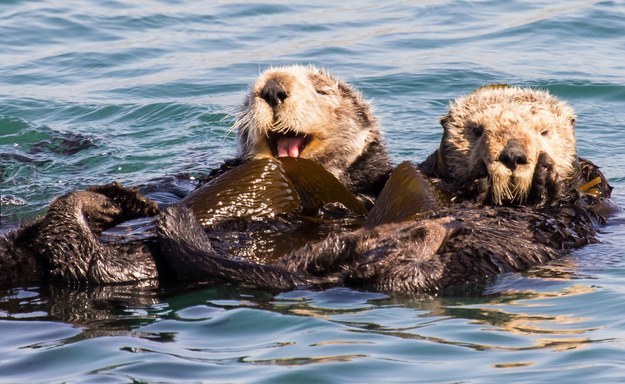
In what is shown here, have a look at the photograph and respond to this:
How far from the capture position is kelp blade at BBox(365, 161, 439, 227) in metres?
5.27

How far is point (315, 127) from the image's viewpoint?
19.4ft

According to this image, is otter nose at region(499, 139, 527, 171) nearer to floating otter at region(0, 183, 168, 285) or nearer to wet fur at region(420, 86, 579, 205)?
wet fur at region(420, 86, 579, 205)

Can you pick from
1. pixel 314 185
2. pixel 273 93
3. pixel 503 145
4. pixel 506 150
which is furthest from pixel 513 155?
pixel 273 93

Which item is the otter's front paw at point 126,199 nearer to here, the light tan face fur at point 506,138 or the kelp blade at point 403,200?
the kelp blade at point 403,200

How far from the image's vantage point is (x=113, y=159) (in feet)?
27.1

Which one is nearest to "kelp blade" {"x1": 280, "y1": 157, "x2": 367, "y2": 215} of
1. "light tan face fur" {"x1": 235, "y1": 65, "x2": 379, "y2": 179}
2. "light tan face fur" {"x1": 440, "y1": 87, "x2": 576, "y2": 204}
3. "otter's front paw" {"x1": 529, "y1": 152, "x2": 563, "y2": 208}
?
"light tan face fur" {"x1": 235, "y1": 65, "x2": 379, "y2": 179}

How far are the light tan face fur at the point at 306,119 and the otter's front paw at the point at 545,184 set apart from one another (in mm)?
1090

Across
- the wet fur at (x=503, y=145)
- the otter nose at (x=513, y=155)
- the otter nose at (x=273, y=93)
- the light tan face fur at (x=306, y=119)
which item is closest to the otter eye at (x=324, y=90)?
the light tan face fur at (x=306, y=119)

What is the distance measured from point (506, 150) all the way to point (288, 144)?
49.2 inches

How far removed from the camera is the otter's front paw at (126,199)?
5.25 meters

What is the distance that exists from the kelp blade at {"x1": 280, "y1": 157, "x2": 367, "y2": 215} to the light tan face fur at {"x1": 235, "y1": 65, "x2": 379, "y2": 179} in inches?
9.9

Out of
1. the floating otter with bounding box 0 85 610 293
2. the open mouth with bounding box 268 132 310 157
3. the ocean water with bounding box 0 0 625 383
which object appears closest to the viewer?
the ocean water with bounding box 0 0 625 383

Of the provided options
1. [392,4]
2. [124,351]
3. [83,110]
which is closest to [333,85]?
[124,351]

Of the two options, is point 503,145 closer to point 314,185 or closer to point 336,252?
point 314,185
